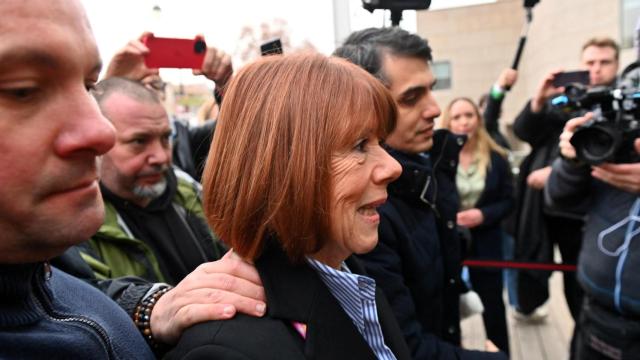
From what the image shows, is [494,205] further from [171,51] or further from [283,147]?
[283,147]

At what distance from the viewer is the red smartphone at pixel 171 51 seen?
213 centimetres

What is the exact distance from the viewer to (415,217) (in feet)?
6.62

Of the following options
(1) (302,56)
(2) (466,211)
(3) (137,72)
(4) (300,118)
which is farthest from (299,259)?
(2) (466,211)

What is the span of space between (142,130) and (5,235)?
1563 millimetres

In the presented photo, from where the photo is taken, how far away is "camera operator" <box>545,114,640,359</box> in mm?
2240

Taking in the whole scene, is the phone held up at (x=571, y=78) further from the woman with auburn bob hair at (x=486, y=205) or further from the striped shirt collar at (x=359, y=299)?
the striped shirt collar at (x=359, y=299)

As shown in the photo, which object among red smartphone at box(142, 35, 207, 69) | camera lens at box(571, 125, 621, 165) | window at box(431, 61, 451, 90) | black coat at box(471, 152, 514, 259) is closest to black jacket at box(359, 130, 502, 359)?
camera lens at box(571, 125, 621, 165)

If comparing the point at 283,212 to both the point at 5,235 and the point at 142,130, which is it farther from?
the point at 142,130

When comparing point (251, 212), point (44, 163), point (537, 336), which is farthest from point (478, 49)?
point (44, 163)

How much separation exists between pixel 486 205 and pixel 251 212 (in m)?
3.58

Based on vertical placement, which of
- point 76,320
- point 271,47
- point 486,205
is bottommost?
point 486,205

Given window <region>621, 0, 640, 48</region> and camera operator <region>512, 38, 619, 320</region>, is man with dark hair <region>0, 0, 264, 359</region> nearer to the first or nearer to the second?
camera operator <region>512, 38, 619, 320</region>

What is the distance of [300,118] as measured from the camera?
1.16 metres

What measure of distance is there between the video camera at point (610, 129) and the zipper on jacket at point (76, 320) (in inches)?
83.8
